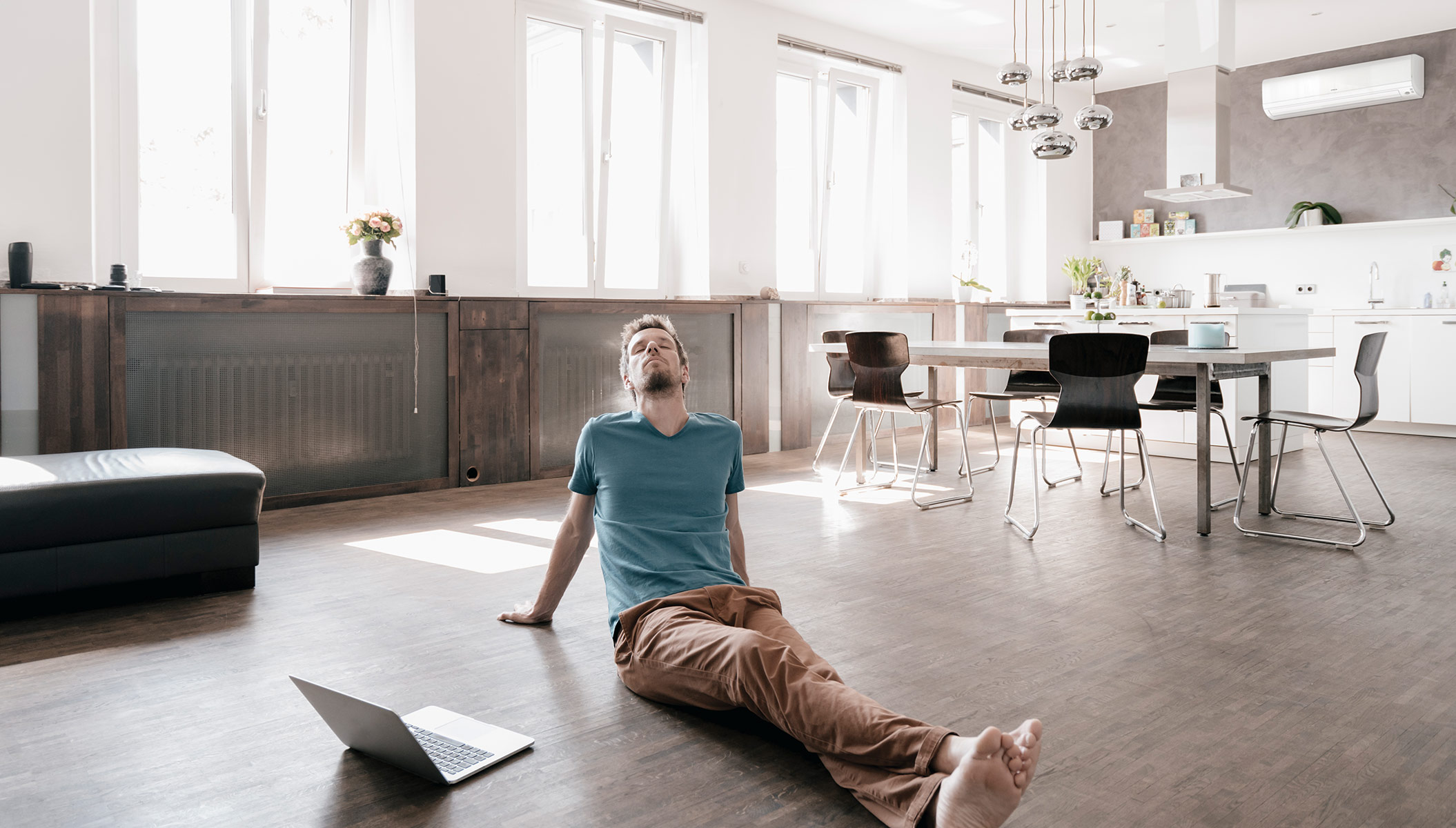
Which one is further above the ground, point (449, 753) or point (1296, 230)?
point (1296, 230)

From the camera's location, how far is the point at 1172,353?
179 inches

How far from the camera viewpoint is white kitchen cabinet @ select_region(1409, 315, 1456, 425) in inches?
294

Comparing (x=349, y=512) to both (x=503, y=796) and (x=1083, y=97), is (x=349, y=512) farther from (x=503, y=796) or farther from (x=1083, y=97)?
(x=1083, y=97)

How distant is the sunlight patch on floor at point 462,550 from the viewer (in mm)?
3863

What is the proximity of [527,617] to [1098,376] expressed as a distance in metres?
2.73

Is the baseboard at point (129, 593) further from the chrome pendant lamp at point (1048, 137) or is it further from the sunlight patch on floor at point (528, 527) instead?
the chrome pendant lamp at point (1048, 137)

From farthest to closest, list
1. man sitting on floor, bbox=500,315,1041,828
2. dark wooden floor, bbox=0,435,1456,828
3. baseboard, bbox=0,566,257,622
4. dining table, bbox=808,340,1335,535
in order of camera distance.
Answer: dining table, bbox=808,340,1335,535
baseboard, bbox=0,566,257,622
dark wooden floor, bbox=0,435,1456,828
man sitting on floor, bbox=500,315,1041,828

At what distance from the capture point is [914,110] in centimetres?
848

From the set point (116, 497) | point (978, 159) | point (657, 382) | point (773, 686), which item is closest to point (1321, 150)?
point (978, 159)

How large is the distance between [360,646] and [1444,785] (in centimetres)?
263

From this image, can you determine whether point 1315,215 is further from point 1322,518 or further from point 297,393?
point 297,393

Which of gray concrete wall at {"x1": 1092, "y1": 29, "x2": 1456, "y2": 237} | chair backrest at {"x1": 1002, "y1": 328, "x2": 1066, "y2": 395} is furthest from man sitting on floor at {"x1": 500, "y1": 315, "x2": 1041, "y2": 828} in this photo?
gray concrete wall at {"x1": 1092, "y1": 29, "x2": 1456, "y2": 237}

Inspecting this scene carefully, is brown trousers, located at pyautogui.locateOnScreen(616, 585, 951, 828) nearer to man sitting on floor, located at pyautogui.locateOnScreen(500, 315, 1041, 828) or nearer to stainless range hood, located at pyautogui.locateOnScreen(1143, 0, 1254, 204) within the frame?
man sitting on floor, located at pyautogui.locateOnScreen(500, 315, 1041, 828)

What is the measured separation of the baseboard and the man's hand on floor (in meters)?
1.09
